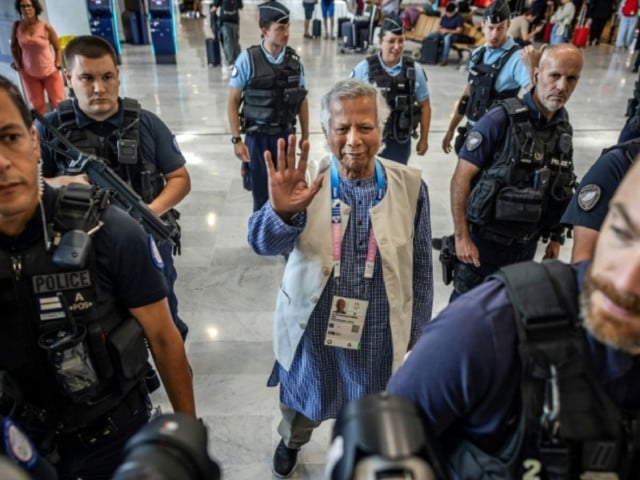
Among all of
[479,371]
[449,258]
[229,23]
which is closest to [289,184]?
[479,371]

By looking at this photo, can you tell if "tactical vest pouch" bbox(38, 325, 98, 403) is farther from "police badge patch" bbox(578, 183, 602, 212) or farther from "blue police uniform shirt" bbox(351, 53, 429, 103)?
"blue police uniform shirt" bbox(351, 53, 429, 103)

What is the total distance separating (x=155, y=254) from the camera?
153 centimetres

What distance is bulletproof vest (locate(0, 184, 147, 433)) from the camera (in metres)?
Answer: 1.30

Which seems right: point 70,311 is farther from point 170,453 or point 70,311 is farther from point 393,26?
point 393,26

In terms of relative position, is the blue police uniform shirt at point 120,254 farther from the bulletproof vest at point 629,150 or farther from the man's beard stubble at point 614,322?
the bulletproof vest at point 629,150

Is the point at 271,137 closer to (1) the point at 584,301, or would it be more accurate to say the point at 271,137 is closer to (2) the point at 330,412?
(2) the point at 330,412

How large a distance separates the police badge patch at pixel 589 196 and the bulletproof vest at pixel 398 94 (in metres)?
2.17

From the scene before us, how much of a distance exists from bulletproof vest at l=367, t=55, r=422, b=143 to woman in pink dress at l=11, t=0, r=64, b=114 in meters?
3.94

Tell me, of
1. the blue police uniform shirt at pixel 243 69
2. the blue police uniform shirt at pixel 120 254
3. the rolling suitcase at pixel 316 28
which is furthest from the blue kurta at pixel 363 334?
the rolling suitcase at pixel 316 28

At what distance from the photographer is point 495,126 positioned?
2.56m

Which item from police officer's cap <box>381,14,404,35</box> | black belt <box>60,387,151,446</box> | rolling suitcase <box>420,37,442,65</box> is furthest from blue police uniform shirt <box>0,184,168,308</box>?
rolling suitcase <box>420,37,442,65</box>

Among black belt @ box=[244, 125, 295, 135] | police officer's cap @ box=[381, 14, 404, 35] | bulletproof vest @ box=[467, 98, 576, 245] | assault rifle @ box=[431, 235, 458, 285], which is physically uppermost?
police officer's cap @ box=[381, 14, 404, 35]

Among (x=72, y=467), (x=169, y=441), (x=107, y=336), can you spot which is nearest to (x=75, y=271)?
(x=107, y=336)

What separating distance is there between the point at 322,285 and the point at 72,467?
3.19 ft
